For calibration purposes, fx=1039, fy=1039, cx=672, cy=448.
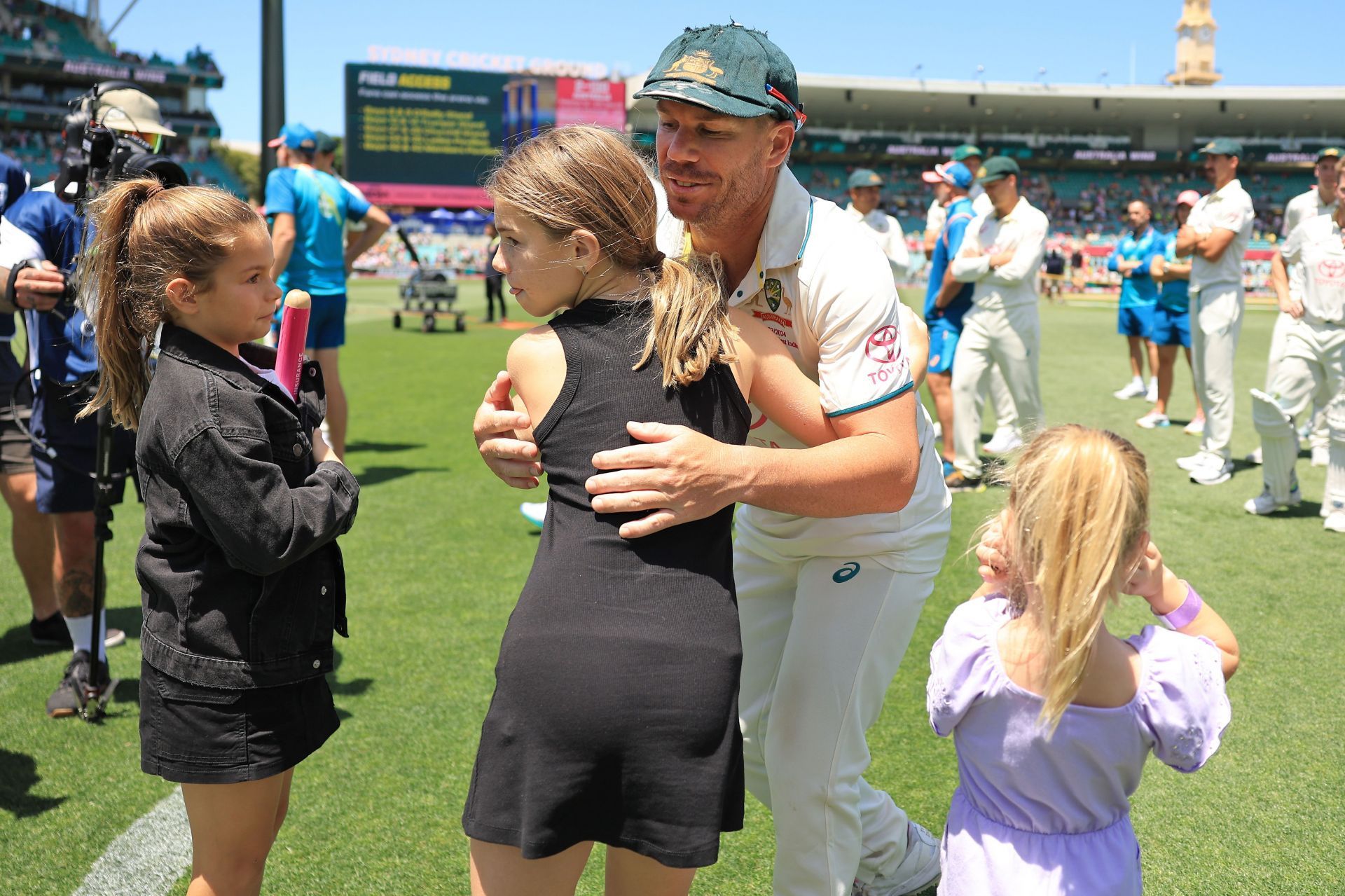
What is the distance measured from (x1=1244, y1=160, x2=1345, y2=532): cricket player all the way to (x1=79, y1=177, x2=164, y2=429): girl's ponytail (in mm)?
6775

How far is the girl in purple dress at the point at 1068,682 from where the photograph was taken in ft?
5.78

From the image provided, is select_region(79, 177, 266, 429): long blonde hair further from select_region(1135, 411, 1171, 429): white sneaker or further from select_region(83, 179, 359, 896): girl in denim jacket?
select_region(1135, 411, 1171, 429): white sneaker

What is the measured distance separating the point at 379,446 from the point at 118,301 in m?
7.33

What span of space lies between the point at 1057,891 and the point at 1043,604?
0.53 meters

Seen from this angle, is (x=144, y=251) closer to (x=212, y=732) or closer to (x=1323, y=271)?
(x=212, y=732)

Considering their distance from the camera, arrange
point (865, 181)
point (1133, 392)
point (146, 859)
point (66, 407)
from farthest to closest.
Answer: point (1133, 392), point (865, 181), point (66, 407), point (146, 859)

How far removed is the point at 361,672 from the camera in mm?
4344

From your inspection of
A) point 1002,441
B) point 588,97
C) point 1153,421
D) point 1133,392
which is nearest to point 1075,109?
point 588,97

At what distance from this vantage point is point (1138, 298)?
11.9 m

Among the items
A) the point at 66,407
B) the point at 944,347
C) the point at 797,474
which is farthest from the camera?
the point at 944,347

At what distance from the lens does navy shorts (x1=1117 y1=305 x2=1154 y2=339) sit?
11.5 m

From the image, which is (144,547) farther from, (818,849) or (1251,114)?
(1251,114)

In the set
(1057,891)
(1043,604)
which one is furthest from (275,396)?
(1057,891)

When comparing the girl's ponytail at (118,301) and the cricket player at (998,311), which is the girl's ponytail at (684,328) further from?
the cricket player at (998,311)
